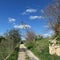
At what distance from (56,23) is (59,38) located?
2480mm

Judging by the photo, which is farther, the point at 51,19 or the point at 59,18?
the point at 51,19

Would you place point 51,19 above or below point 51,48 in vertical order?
above

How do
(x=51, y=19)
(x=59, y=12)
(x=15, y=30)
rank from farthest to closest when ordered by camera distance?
1. (x=15, y=30)
2. (x=51, y=19)
3. (x=59, y=12)

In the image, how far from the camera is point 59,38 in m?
19.1

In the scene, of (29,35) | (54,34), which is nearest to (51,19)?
(54,34)

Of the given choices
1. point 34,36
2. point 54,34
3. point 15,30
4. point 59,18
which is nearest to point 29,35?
point 34,36

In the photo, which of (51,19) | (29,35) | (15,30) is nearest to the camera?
(51,19)

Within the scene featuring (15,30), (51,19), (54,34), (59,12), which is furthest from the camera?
(15,30)

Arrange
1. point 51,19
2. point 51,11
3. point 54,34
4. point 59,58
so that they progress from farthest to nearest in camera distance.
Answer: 1. point 54,34
2. point 51,19
3. point 51,11
4. point 59,58

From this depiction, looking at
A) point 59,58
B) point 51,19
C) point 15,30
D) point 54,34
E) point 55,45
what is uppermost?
point 15,30

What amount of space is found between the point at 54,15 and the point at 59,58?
5.05 meters

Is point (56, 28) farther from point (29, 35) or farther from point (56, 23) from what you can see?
point (29, 35)

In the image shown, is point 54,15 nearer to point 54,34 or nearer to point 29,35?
point 54,34

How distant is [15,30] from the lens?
58.9 m
